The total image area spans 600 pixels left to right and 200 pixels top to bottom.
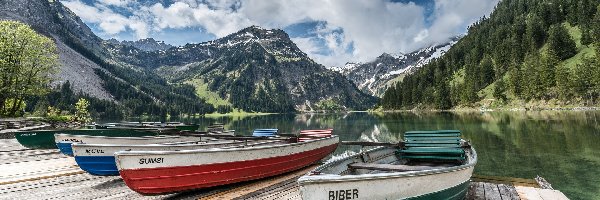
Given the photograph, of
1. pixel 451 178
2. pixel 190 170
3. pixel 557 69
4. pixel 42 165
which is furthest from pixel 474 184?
pixel 557 69

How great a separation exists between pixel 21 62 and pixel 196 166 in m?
52.5

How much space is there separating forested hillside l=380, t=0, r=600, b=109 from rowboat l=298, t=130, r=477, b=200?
11427 centimetres

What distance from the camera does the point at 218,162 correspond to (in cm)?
1371

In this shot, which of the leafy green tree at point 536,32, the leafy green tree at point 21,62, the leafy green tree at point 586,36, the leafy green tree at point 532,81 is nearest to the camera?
the leafy green tree at point 21,62

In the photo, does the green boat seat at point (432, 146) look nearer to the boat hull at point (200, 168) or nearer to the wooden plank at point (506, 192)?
the wooden plank at point (506, 192)

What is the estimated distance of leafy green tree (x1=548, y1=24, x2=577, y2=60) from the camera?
5359 inches

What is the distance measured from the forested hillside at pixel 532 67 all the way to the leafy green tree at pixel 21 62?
132m

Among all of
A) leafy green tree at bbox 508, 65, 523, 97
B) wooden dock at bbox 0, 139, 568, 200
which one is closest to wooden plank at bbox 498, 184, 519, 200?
wooden dock at bbox 0, 139, 568, 200

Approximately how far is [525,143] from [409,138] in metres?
26.3

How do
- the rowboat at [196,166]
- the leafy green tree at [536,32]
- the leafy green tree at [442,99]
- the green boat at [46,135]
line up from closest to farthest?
1. the rowboat at [196,166]
2. the green boat at [46,135]
3. the leafy green tree at [536,32]
4. the leafy green tree at [442,99]

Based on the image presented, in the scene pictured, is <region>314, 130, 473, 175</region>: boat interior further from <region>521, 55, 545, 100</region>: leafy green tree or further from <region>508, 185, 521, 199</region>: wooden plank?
<region>521, 55, 545, 100</region>: leafy green tree

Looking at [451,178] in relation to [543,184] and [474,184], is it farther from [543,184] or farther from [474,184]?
[543,184]

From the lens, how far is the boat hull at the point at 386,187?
8.27m

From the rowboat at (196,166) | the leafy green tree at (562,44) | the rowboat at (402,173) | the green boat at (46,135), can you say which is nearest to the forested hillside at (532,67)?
the leafy green tree at (562,44)
